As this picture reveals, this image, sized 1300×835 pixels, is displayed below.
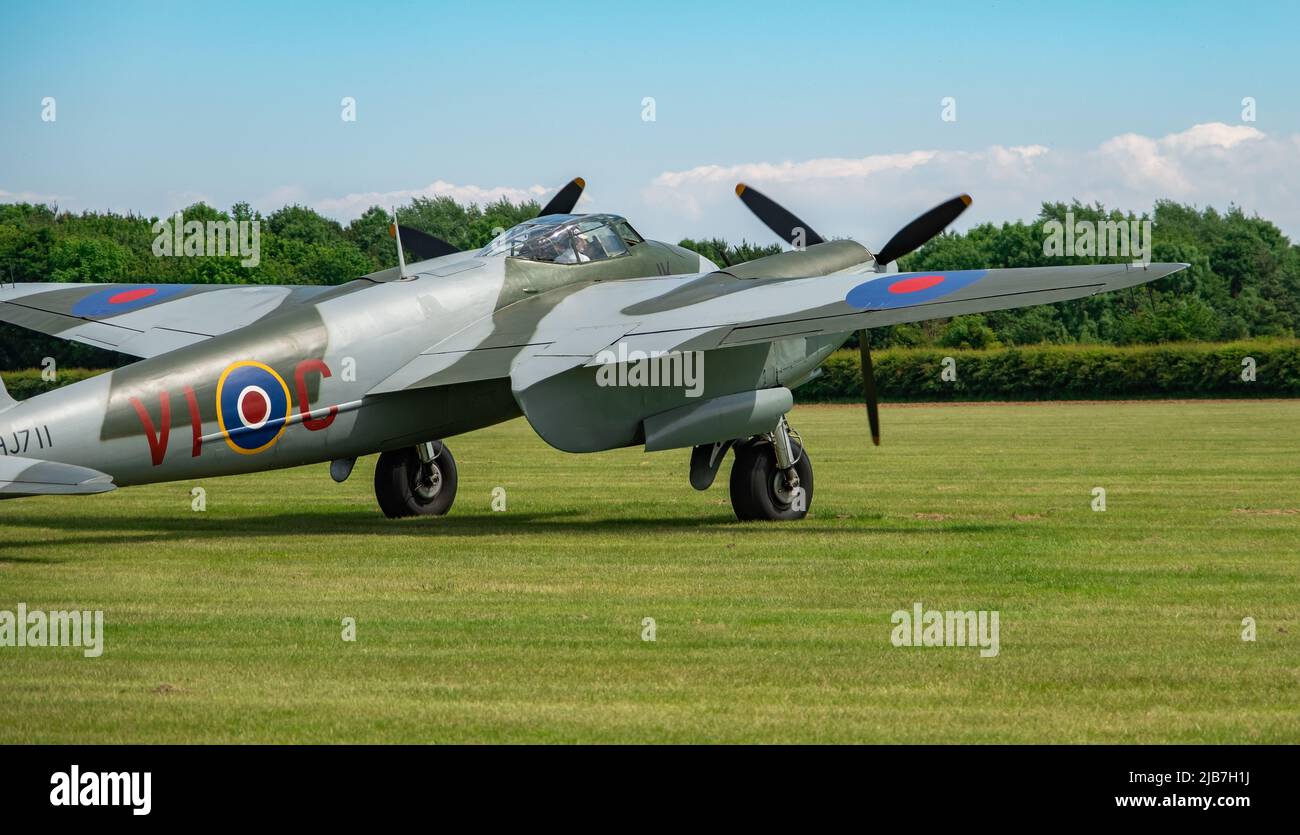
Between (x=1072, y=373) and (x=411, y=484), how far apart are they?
52.5 meters

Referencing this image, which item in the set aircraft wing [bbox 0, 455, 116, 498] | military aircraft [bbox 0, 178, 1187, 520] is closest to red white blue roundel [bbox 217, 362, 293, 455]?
military aircraft [bbox 0, 178, 1187, 520]

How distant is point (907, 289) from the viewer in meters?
18.4

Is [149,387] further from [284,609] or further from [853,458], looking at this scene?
[853,458]

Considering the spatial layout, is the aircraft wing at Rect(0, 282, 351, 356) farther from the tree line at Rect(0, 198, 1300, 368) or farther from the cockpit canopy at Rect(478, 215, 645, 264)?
the tree line at Rect(0, 198, 1300, 368)

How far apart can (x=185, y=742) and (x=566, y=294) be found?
12.5 m

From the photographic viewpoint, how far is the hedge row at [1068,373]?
67562mm

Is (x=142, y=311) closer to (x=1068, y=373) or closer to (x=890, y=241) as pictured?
(x=890, y=241)

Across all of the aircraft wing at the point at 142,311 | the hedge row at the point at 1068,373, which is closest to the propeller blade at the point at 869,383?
the aircraft wing at the point at 142,311

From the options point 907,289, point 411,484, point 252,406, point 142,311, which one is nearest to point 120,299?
point 142,311

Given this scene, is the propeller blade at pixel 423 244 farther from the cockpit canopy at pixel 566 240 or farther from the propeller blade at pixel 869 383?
the propeller blade at pixel 869 383

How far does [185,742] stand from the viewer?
28.8 ft

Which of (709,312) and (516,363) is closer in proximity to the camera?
(516,363)

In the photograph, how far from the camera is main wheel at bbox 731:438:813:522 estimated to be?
20359 mm

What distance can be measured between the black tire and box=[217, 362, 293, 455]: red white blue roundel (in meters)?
3.91
